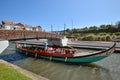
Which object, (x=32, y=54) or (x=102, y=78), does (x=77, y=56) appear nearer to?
(x=102, y=78)

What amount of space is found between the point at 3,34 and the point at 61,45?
58.1ft

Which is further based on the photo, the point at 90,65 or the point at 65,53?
the point at 65,53

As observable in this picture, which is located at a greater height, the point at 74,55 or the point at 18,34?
the point at 18,34

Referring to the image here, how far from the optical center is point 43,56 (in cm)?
2048

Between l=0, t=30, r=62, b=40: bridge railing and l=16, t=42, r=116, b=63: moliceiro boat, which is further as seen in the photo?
l=0, t=30, r=62, b=40: bridge railing

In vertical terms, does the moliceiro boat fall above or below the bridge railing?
→ below

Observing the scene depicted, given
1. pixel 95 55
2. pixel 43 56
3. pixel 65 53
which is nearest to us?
pixel 95 55

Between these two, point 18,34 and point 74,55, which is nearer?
point 74,55

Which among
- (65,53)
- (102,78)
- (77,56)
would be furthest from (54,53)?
(102,78)

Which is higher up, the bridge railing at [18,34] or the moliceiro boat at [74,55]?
the bridge railing at [18,34]

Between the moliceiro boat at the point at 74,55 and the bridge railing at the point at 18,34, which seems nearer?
the moliceiro boat at the point at 74,55

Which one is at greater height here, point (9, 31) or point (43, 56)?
point (9, 31)

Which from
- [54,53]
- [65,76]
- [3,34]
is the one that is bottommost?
[65,76]

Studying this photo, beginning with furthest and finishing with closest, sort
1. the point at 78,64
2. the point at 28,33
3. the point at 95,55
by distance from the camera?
the point at 28,33 → the point at 78,64 → the point at 95,55
